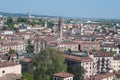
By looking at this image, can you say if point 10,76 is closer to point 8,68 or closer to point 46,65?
point 8,68

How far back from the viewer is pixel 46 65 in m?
20.6

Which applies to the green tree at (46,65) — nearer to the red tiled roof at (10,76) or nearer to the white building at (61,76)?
the white building at (61,76)

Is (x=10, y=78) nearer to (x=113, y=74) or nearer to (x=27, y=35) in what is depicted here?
(x=113, y=74)

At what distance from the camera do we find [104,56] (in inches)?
1079

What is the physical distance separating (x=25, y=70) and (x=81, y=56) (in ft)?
13.5

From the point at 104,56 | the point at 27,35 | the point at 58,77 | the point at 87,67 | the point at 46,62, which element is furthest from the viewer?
the point at 27,35

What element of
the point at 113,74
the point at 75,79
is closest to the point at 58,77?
the point at 75,79

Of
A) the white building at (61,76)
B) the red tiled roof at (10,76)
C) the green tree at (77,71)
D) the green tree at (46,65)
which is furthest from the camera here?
the green tree at (77,71)

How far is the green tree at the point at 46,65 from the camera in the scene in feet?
66.6

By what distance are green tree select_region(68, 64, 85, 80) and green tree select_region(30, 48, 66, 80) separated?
3.16 feet

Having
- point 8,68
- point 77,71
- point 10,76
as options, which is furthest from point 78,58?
point 10,76

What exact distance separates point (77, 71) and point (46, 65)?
224 cm

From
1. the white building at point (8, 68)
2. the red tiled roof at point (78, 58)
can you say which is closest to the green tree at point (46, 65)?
the white building at point (8, 68)

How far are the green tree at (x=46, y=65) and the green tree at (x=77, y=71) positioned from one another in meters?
0.96
